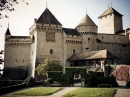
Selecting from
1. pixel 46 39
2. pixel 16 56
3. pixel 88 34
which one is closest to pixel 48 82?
pixel 46 39

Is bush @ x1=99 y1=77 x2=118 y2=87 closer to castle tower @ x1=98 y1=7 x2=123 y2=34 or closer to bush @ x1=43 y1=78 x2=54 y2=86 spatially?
bush @ x1=43 y1=78 x2=54 y2=86

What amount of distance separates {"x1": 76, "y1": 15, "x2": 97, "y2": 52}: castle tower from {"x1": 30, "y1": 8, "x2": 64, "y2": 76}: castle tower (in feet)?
18.1

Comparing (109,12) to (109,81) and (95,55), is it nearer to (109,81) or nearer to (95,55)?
(95,55)

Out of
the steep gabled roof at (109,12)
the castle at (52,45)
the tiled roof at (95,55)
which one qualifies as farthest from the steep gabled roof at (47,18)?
the steep gabled roof at (109,12)

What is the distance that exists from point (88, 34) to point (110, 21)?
17.3m

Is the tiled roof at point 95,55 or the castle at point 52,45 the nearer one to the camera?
the tiled roof at point 95,55

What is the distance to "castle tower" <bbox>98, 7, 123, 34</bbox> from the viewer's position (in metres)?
56.9

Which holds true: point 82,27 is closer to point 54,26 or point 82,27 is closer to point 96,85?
point 54,26

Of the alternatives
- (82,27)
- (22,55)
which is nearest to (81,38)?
(82,27)

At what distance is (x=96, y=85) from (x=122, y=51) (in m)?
27.4

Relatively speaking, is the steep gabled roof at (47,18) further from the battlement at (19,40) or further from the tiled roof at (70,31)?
the battlement at (19,40)

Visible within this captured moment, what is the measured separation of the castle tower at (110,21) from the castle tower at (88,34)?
15.2 m

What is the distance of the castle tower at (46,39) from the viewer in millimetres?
40250

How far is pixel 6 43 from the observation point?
44.1 meters
